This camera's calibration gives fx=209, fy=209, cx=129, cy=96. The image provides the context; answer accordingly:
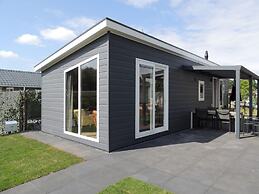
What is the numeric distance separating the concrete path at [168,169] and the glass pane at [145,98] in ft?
2.24

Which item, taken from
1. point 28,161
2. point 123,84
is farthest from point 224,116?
point 28,161

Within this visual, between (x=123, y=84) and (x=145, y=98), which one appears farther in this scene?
(x=145, y=98)

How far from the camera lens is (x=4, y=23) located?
780 cm

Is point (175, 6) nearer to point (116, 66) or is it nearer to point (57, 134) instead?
point (116, 66)

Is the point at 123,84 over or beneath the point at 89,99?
over

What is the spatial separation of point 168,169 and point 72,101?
3.96m

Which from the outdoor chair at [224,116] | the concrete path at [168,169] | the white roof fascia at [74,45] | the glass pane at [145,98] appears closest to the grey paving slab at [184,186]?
the concrete path at [168,169]

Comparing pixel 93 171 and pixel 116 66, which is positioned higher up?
pixel 116 66

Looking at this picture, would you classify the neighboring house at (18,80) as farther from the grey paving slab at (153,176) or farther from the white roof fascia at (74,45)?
the grey paving slab at (153,176)

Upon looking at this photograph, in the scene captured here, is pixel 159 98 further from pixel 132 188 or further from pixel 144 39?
pixel 132 188

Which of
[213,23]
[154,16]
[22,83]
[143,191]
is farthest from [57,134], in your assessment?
[22,83]

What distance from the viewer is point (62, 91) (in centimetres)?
736

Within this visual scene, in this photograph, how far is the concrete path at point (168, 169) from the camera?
336cm

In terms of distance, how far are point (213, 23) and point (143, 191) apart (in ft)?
34.3
